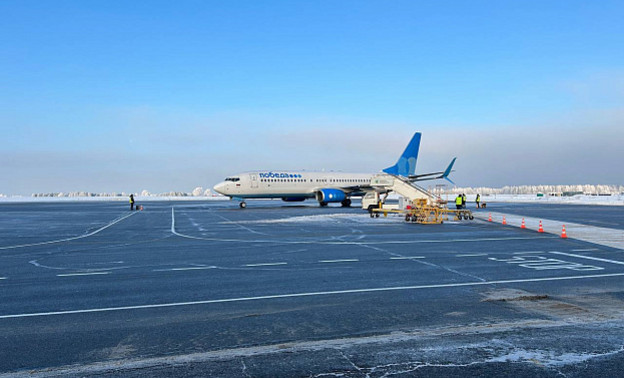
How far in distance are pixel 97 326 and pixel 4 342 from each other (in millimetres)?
1293

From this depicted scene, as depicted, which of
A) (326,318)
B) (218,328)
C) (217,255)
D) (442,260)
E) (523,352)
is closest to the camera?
(523,352)

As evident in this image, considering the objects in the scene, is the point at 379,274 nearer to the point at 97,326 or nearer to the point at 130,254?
the point at 97,326

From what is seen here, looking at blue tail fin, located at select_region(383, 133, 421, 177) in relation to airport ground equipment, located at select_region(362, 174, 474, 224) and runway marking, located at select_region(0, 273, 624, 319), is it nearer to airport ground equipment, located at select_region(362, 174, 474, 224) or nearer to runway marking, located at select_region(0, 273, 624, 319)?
airport ground equipment, located at select_region(362, 174, 474, 224)

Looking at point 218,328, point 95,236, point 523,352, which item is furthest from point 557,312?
point 95,236

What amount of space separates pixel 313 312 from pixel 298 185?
1862 inches

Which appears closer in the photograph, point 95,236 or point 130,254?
point 130,254

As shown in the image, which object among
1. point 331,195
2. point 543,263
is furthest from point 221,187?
point 543,263

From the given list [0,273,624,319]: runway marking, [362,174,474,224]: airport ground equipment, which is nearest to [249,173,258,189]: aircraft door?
[362,174,474,224]: airport ground equipment

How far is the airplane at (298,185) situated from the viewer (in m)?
52.6

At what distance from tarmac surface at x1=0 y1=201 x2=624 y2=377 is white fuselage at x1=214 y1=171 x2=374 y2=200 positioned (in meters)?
34.4

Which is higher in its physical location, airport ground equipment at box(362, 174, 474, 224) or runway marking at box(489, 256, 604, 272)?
airport ground equipment at box(362, 174, 474, 224)

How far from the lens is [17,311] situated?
8930 mm

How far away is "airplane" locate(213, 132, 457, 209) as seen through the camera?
52.6m

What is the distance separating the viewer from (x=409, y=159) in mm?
69438
